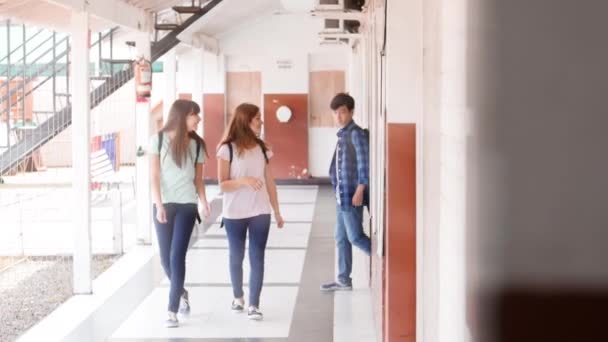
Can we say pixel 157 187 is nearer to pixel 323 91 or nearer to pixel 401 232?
pixel 401 232

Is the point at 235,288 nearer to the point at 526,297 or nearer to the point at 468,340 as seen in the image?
the point at 468,340

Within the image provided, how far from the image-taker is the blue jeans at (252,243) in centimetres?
578

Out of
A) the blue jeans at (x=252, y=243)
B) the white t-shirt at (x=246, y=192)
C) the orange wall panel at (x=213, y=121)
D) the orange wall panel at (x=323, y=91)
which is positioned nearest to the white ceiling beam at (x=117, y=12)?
the white t-shirt at (x=246, y=192)

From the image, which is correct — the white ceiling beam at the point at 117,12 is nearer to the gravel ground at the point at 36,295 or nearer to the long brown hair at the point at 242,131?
the long brown hair at the point at 242,131

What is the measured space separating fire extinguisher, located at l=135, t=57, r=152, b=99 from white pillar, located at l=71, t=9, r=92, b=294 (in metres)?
2.13

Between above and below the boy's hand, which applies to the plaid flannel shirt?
above

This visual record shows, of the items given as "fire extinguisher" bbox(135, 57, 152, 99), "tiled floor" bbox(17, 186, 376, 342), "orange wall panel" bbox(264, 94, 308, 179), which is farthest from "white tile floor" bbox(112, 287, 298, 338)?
"orange wall panel" bbox(264, 94, 308, 179)

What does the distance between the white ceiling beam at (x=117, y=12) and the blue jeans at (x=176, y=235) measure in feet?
5.97

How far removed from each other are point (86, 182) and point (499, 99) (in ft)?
20.4

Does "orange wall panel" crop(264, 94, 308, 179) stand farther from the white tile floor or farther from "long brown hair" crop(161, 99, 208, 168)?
"long brown hair" crop(161, 99, 208, 168)

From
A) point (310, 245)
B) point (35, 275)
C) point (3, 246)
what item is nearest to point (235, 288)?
point (35, 275)

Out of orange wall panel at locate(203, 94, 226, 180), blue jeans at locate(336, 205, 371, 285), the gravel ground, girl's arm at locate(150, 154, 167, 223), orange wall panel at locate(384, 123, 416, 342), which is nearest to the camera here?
orange wall panel at locate(384, 123, 416, 342)

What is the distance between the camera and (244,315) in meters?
6.17

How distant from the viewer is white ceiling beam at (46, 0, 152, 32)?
6.75m
